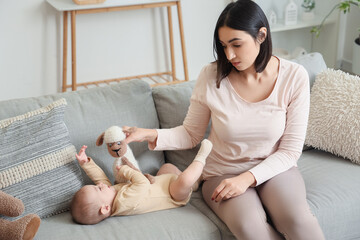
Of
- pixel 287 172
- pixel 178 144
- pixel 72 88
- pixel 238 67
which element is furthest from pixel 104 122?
pixel 72 88

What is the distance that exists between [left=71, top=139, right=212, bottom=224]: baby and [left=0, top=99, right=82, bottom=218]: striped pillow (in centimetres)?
7

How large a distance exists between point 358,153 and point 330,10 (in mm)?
1862

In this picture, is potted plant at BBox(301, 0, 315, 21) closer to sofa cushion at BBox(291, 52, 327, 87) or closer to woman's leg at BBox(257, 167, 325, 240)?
sofa cushion at BBox(291, 52, 327, 87)

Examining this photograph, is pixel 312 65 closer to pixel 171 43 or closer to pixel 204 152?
pixel 204 152

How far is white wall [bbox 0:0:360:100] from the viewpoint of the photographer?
9.81 feet

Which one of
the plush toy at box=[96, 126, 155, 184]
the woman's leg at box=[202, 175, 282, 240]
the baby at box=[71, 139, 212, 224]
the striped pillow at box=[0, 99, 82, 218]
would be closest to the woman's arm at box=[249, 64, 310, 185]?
the woman's leg at box=[202, 175, 282, 240]

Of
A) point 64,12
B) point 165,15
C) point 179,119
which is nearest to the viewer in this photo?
point 179,119

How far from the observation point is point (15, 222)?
1.42m

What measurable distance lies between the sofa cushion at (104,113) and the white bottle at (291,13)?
1797 millimetres

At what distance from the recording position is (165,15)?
10.9 feet

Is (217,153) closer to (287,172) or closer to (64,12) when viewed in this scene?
(287,172)

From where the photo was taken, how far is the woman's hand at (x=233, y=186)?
154 centimetres

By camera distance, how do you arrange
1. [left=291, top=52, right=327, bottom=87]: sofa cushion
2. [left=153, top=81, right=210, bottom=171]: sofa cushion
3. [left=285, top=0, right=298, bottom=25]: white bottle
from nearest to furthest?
[left=153, top=81, right=210, bottom=171]: sofa cushion → [left=291, top=52, right=327, bottom=87]: sofa cushion → [left=285, top=0, right=298, bottom=25]: white bottle

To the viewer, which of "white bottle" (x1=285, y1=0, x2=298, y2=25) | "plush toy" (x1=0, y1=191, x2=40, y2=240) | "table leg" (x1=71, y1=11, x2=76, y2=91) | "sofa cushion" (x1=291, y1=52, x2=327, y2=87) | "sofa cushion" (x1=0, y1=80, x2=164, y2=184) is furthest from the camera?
"white bottle" (x1=285, y1=0, x2=298, y2=25)
